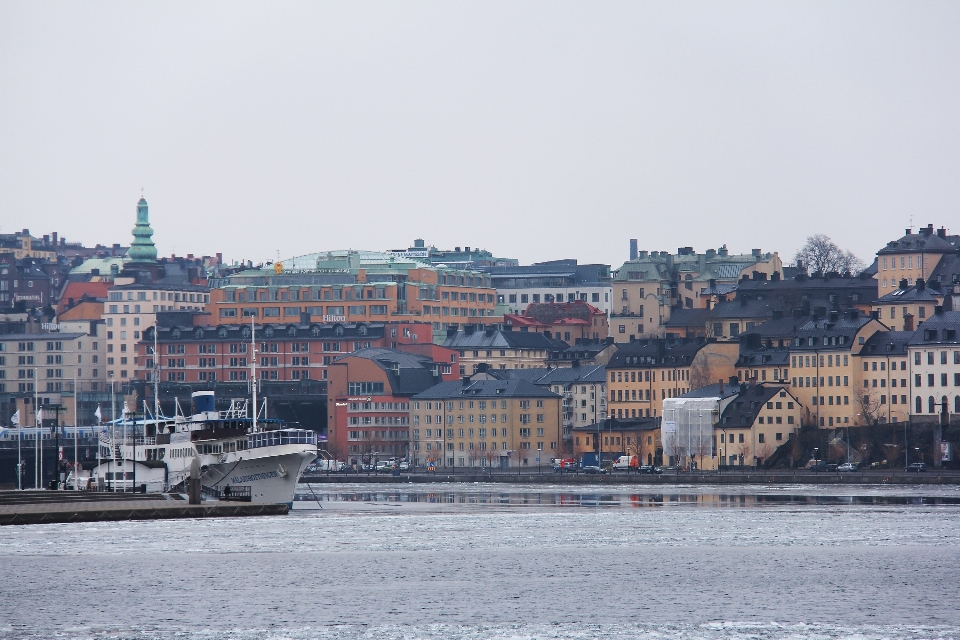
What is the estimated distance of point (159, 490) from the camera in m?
104

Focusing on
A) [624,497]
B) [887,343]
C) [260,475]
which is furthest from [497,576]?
[887,343]

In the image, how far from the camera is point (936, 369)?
151500 mm

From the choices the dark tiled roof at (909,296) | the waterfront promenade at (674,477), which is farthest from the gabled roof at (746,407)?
the dark tiled roof at (909,296)

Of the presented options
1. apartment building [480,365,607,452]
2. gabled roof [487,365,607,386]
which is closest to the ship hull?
apartment building [480,365,607,452]

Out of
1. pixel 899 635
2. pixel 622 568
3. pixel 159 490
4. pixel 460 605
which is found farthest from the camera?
pixel 159 490

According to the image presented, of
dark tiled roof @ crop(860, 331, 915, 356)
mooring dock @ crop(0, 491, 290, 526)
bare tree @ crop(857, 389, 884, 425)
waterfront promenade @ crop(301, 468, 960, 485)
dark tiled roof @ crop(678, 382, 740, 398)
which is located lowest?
waterfront promenade @ crop(301, 468, 960, 485)

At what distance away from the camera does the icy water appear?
54466mm

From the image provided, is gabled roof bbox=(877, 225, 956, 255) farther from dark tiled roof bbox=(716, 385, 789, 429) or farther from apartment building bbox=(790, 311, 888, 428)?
dark tiled roof bbox=(716, 385, 789, 429)

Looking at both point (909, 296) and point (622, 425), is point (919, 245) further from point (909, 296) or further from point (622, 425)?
point (622, 425)

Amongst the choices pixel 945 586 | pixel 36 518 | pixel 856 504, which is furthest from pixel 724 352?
pixel 945 586

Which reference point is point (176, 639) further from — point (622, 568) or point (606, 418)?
point (606, 418)

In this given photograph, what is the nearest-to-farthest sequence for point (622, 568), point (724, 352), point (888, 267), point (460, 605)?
point (460, 605), point (622, 568), point (724, 352), point (888, 267)

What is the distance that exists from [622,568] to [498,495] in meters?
59.1

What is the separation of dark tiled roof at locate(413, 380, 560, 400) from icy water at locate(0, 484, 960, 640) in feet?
265
